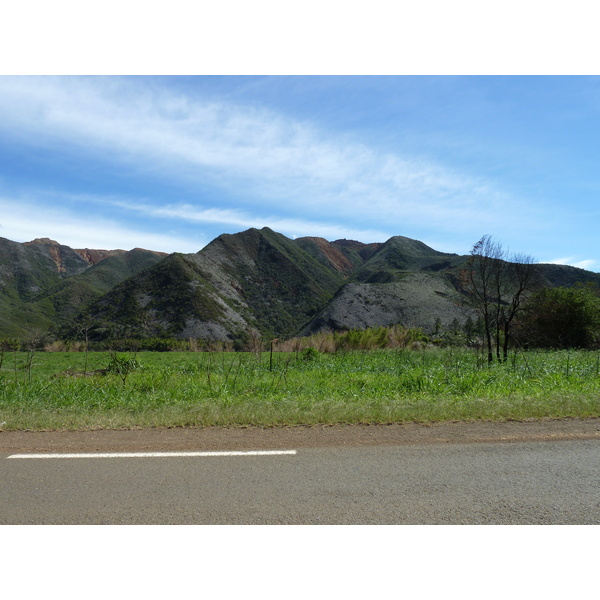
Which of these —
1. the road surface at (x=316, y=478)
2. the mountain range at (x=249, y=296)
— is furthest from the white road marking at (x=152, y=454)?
the mountain range at (x=249, y=296)

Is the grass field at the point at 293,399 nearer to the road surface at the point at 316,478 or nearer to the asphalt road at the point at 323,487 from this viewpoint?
the road surface at the point at 316,478

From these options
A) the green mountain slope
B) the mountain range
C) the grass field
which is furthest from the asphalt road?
the green mountain slope

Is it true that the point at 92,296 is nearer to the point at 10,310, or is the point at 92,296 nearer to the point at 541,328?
the point at 10,310

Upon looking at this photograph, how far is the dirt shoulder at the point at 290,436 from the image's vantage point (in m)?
5.88

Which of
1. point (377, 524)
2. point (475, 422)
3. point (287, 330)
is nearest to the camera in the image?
point (377, 524)

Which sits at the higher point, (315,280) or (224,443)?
(315,280)

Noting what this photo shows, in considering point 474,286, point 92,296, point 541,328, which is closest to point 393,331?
point 474,286

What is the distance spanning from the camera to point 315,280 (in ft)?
489

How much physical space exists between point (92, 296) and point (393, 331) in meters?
160

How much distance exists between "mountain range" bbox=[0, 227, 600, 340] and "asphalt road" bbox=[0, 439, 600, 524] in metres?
23.6

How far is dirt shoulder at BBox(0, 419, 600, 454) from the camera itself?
5875 millimetres

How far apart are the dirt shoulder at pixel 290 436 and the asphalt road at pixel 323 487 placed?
35cm

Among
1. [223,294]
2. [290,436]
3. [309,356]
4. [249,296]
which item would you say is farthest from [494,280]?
[249,296]

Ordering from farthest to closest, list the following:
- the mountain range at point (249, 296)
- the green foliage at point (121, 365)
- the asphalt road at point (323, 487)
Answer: the mountain range at point (249, 296)
the green foliage at point (121, 365)
the asphalt road at point (323, 487)
